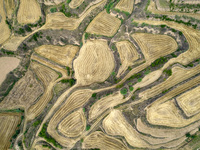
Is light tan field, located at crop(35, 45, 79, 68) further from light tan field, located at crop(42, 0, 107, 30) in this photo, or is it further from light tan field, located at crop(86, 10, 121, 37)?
light tan field, located at crop(86, 10, 121, 37)

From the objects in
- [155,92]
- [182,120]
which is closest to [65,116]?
[155,92]

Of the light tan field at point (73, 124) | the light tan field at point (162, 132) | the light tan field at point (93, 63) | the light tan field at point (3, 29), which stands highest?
the light tan field at point (3, 29)

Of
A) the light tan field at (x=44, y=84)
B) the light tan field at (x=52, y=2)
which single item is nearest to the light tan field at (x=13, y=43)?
the light tan field at (x=44, y=84)

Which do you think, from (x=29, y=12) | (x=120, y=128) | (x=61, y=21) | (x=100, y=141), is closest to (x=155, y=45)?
(x=120, y=128)

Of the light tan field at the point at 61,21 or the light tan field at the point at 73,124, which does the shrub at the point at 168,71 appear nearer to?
the light tan field at the point at 73,124

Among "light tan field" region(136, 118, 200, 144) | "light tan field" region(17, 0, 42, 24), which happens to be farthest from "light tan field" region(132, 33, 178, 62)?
"light tan field" region(17, 0, 42, 24)

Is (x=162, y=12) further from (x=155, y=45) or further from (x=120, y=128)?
(x=120, y=128)
